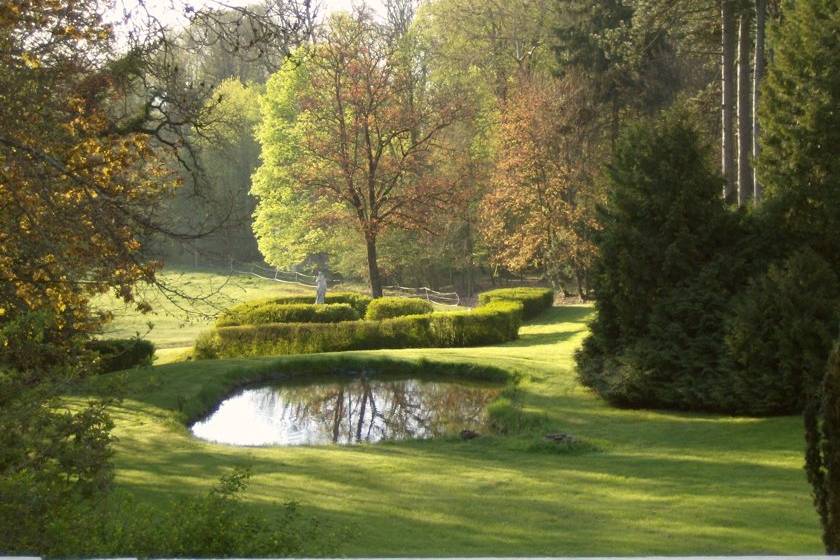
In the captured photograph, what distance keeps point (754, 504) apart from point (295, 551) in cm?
581

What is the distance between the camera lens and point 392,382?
21609mm

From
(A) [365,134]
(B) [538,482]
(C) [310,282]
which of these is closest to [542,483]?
(B) [538,482]

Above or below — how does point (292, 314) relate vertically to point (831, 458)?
above

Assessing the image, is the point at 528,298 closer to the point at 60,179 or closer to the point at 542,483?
the point at 542,483

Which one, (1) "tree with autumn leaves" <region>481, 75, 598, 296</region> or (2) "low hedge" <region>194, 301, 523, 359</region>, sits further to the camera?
(1) "tree with autumn leaves" <region>481, 75, 598, 296</region>

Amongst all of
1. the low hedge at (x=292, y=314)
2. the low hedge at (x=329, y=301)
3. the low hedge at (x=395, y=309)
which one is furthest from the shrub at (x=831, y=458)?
the low hedge at (x=329, y=301)

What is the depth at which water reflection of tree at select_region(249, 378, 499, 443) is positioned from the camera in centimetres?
1686

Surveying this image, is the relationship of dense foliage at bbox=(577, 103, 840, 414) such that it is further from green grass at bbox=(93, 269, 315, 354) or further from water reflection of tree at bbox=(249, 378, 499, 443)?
green grass at bbox=(93, 269, 315, 354)

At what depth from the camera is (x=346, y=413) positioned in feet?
61.5

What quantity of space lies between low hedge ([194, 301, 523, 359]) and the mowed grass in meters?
8.35

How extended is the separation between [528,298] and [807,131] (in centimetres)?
1760

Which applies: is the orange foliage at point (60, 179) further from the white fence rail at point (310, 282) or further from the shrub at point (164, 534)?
the white fence rail at point (310, 282)

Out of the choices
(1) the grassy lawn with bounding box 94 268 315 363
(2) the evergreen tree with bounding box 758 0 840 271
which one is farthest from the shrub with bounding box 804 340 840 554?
(1) the grassy lawn with bounding box 94 268 315 363

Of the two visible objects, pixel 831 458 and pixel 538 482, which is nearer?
pixel 831 458
